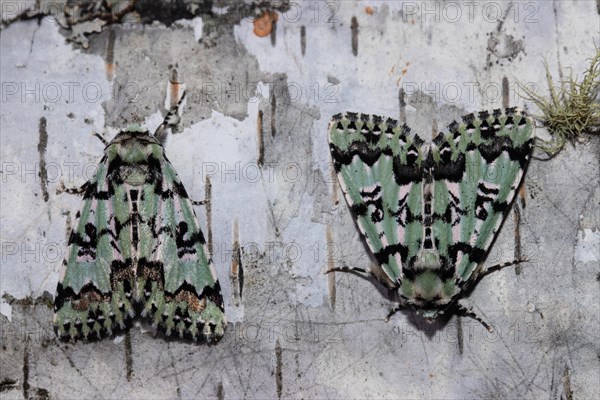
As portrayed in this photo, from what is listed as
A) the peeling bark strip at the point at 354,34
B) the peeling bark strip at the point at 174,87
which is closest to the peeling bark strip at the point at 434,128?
the peeling bark strip at the point at 354,34

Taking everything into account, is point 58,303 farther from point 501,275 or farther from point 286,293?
point 501,275

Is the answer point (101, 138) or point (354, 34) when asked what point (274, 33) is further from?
point (101, 138)

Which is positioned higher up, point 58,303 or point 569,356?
→ point 58,303

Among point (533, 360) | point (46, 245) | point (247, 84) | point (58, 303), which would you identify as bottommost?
point (533, 360)

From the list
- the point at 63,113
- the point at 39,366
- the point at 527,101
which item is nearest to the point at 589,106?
the point at 527,101

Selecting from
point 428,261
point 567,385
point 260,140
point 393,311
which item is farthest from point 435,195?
point 567,385

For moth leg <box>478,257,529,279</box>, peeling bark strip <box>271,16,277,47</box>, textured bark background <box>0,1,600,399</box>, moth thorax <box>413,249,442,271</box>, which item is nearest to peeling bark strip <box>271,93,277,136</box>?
textured bark background <box>0,1,600,399</box>

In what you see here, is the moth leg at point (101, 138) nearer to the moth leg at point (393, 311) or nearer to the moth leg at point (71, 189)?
the moth leg at point (71, 189)

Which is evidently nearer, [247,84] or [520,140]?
[520,140]
